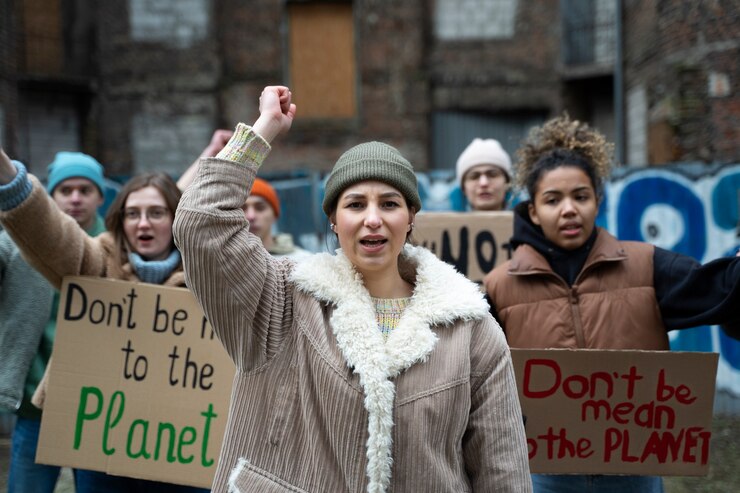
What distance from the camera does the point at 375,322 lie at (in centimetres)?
202

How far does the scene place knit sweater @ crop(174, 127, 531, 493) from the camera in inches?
74.7

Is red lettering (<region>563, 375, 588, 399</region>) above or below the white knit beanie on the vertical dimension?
below

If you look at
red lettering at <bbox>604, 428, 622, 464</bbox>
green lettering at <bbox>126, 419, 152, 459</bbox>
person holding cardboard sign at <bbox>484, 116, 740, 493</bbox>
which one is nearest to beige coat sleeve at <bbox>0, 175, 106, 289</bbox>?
green lettering at <bbox>126, 419, 152, 459</bbox>

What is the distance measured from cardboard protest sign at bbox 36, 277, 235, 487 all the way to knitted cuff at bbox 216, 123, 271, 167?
141cm

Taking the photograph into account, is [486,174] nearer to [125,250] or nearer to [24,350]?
[125,250]

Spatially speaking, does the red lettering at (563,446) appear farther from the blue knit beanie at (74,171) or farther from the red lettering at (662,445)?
the blue knit beanie at (74,171)

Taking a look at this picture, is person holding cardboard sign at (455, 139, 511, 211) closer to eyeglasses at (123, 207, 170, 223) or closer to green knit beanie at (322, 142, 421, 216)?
eyeglasses at (123, 207, 170, 223)

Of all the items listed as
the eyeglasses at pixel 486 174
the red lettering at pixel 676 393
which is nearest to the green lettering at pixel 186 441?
the red lettering at pixel 676 393

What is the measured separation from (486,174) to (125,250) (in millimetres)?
2232

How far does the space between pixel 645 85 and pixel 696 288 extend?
11463 mm

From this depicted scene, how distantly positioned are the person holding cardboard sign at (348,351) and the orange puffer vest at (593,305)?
771mm

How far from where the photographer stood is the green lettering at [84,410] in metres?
3.15

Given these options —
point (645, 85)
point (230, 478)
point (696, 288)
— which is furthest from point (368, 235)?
point (645, 85)

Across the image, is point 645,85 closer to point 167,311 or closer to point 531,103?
point 531,103
